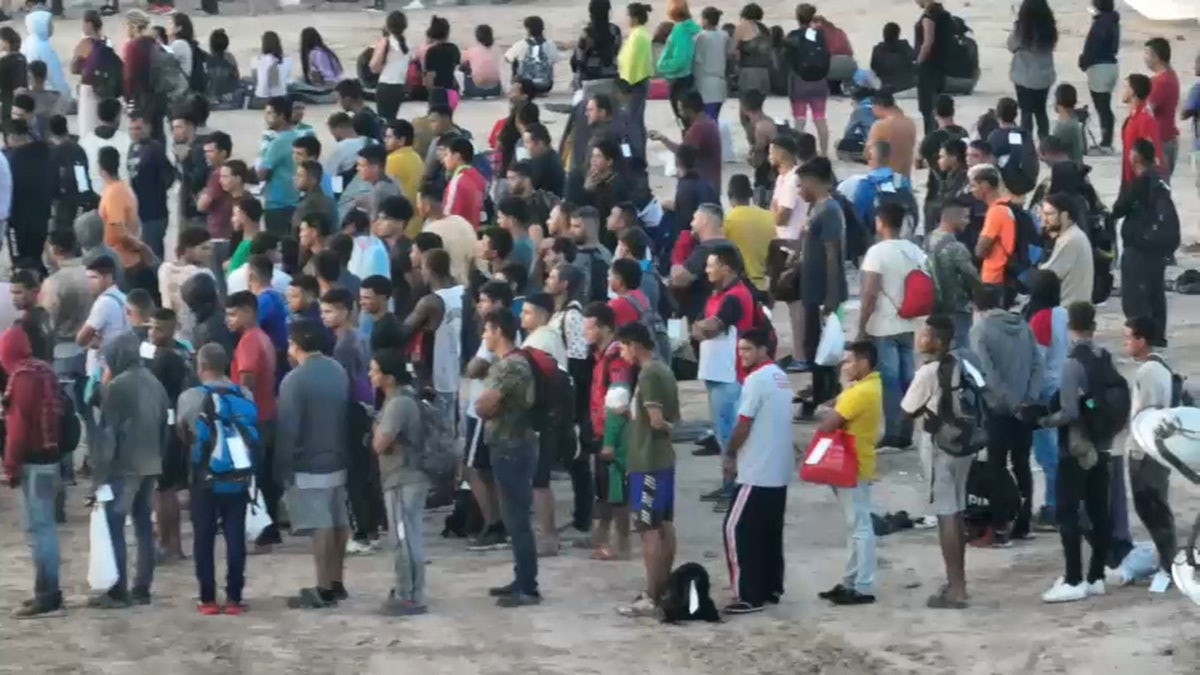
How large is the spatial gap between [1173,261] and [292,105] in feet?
24.3

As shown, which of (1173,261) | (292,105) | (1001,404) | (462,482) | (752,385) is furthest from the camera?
(1173,261)

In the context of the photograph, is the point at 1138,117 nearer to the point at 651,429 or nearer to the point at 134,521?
the point at 651,429

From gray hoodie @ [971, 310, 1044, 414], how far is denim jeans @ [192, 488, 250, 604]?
407 cm

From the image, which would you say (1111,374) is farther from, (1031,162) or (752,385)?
→ (1031,162)

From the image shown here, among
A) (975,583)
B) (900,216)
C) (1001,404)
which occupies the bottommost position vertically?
(975,583)

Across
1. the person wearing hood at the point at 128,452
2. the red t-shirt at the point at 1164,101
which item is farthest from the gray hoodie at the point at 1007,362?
the red t-shirt at the point at 1164,101

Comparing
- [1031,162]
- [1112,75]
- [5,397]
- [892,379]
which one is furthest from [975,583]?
[1112,75]

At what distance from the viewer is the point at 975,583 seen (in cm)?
1437

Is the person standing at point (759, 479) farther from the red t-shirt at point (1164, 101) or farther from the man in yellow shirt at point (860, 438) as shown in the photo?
the red t-shirt at point (1164, 101)

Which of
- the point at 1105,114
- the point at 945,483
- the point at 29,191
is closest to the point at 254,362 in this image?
the point at 945,483

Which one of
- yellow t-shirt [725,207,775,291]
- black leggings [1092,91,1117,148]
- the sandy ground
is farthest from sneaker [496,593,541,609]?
black leggings [1092,91,1117,148]

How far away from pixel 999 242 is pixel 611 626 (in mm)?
4817

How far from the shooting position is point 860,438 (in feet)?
45.4

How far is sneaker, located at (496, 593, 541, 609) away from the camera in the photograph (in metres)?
14.0
